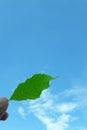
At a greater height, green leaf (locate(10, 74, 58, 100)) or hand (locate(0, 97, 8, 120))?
green leaf (locate(10, 74, 58, 100))

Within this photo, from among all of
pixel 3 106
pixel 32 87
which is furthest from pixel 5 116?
pixel 32 87

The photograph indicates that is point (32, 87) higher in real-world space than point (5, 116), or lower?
higher

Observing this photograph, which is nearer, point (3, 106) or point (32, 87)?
point (3, 106)

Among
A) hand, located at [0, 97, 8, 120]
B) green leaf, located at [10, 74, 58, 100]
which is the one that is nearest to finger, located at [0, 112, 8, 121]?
hand, located at [0, 97, 8, 120]

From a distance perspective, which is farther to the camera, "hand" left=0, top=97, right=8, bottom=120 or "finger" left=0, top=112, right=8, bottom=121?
"finger" left=0, top=112, right=8, bottom=121

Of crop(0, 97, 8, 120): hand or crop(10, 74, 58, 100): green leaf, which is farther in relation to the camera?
crop(10, 74, 58, 100): green leaf

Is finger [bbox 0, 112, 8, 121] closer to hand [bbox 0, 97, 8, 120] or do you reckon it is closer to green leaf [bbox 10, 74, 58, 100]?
hand [bbox 0, 97, 8, 120]

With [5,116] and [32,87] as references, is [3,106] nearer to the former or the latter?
[5,116]

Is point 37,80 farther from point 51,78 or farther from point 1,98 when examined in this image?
point 1,98
